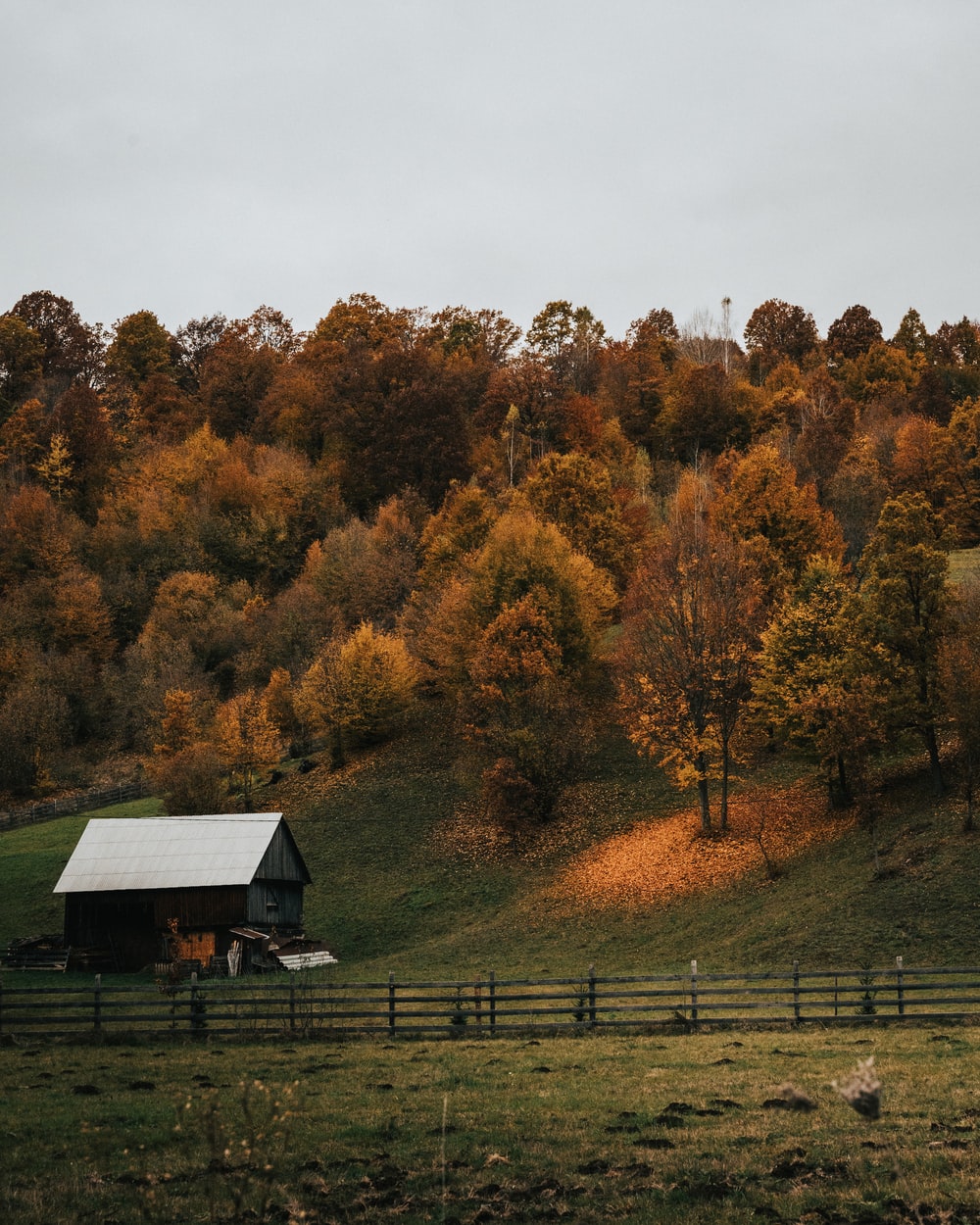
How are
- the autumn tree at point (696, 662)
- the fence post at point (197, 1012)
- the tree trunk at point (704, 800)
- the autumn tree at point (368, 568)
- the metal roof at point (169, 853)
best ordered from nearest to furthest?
the fence post at point (197, 1012), the metal roof at point (169, 853), the tree trunk at point (704, 800), the autumn tree at point (696, 662), the autumn tree at point (368, 568)

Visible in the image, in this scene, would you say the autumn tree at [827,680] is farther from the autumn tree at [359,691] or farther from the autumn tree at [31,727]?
the autumn tree at [31,727]

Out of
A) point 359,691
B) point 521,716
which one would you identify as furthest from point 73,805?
point 521,716

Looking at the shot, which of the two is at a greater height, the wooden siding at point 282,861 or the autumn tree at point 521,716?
the autumn tree at point 521,716

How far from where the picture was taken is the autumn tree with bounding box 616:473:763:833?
4856 cm

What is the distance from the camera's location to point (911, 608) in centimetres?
4288

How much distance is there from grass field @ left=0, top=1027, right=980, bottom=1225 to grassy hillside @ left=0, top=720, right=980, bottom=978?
43.2 ft

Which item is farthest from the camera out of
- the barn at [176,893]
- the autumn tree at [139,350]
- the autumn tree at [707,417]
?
the autumn tree at [139,350]

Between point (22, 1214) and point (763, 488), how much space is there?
5700 centimetres

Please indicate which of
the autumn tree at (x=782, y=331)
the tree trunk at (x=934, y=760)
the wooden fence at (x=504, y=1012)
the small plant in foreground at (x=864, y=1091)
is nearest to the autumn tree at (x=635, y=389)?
the autumn tree at (x=782, y=331)

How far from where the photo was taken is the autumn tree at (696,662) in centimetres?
4856

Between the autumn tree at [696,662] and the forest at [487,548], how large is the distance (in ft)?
0.56

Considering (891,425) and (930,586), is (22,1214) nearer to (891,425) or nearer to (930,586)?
(930,586)

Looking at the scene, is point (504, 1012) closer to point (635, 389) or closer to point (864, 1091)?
point (864, 1091)

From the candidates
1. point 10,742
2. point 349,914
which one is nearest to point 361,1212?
point 349,914
